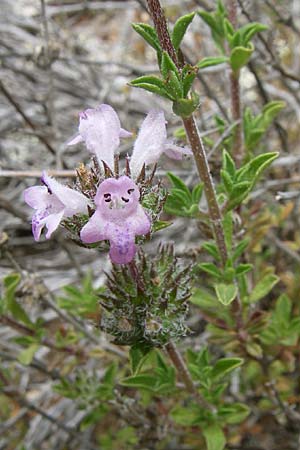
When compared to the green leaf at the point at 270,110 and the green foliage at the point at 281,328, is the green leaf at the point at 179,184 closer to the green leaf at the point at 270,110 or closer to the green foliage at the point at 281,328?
the green leaf at the point at 270,110

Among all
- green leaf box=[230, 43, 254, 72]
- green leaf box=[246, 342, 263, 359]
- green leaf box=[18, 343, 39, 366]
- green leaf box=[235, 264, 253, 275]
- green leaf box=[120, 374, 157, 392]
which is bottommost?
green leaf box=[246, 342, 263, 359]

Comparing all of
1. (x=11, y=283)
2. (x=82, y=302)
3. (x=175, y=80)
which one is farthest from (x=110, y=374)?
(x=175, y=80)

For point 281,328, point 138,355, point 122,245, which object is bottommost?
point 281,328

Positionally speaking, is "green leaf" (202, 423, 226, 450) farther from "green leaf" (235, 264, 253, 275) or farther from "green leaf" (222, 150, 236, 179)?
"green leaf" (222, 150, 236, 179)

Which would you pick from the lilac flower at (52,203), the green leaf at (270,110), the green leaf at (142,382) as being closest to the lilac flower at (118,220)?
the lilac flower at (52,203)

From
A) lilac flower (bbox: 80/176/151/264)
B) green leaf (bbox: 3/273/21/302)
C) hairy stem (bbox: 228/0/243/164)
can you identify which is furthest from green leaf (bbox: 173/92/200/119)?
green leaf (bbox: 3/273/21/302)

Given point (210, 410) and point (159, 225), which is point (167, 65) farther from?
point (210, 410)
